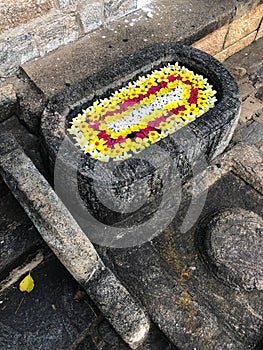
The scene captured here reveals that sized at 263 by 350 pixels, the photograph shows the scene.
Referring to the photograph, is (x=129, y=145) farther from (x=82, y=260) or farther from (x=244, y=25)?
(x=244, y=25)

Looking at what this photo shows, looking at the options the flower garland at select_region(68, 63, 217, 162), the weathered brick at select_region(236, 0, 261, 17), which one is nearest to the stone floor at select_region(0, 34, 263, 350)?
the flower garland at select_region(68, 63, 217, 162)

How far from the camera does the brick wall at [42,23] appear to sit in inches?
113

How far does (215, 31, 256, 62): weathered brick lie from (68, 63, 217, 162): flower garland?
45.0 inches

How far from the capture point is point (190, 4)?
3.83 m

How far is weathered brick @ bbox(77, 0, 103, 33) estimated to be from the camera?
3189mm

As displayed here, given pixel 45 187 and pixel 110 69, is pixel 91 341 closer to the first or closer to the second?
pixel 45 187

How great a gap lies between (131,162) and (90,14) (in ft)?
4.89

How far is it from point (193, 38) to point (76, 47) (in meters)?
1.03

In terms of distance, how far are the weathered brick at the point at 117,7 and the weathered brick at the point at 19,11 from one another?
592mm

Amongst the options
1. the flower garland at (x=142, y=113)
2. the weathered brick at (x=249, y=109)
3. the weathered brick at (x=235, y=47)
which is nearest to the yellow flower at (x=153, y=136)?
the flower garland at (x=142, y=113)

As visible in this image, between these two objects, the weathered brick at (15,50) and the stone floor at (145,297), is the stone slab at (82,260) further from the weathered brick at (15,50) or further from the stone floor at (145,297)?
the weathered brick at (15,50)

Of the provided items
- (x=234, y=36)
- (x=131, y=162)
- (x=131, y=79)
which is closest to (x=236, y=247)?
(x=131, y=162)

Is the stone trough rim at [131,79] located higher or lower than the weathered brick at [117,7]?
lower

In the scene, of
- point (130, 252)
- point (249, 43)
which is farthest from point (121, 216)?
point (249, 43)
